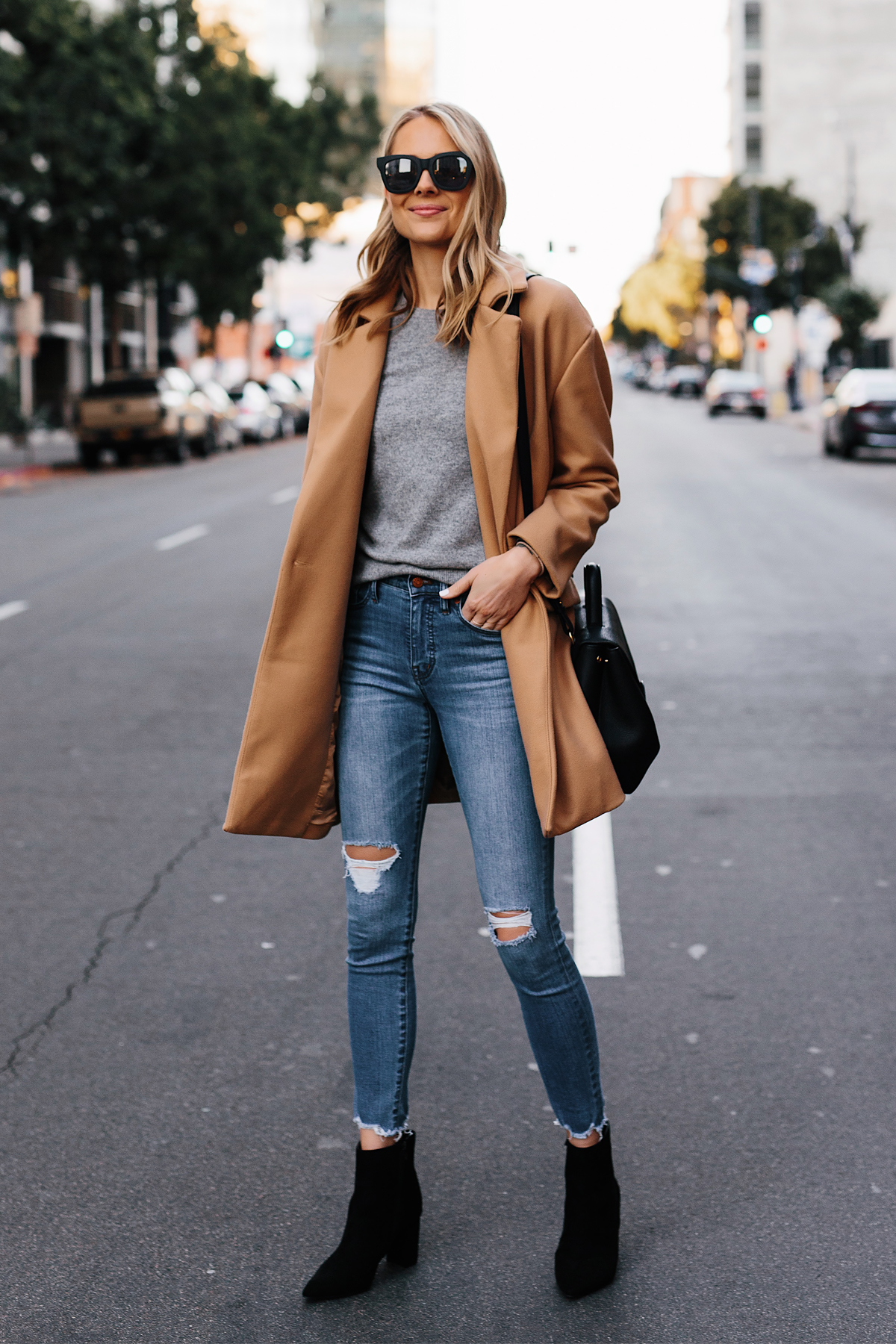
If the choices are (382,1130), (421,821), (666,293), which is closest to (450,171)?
(421,821)

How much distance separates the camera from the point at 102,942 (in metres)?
4.98

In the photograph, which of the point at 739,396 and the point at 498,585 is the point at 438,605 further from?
the point at 739,396

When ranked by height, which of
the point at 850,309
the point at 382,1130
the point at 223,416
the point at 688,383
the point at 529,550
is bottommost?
the point at 382,1130

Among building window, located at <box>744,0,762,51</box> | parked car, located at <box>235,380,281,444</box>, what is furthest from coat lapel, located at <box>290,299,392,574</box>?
building window, located at <box>744,0,762,51</box>

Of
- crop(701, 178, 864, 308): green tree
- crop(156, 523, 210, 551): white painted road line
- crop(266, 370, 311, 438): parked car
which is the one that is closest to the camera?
crop(156, 523, 210, 551): white painted road line

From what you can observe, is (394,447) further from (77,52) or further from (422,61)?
(422,61)

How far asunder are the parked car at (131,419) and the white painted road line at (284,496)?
705cm

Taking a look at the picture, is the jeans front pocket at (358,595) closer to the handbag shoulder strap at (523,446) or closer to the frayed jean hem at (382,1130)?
the handbag shoulder strap at (523,446)

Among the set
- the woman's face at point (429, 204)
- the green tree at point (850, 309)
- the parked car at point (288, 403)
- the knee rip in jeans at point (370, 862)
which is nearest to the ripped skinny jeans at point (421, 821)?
the knee rip in jeans at point (370, 862)

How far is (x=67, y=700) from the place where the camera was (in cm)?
874

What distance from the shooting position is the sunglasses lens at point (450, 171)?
288 cm

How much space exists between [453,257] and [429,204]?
10 cm

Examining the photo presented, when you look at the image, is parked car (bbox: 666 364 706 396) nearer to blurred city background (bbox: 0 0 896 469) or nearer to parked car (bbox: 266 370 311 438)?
blurred city background (bbox: 0 0 896 469)

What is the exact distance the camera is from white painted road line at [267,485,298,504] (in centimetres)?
2202
